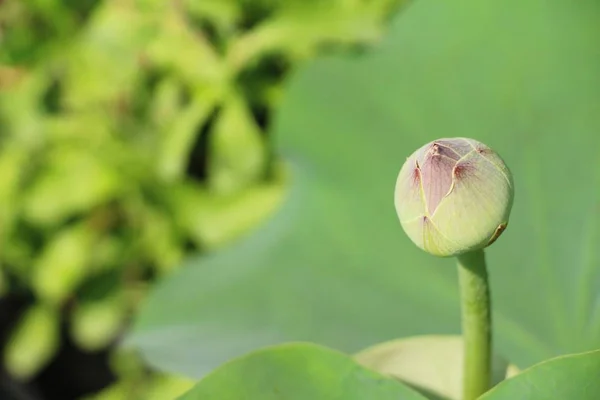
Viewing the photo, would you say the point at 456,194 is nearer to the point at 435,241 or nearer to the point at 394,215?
the point at 435,241

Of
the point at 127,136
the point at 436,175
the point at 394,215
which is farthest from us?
the point at 127,136

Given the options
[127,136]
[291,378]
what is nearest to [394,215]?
[291,378]

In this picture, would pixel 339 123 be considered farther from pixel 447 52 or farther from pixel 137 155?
pixel 137 155

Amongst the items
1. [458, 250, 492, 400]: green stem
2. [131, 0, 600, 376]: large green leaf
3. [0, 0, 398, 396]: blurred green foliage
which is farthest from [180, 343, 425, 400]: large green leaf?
[0, 0, 398, 396]: blurred green foliage

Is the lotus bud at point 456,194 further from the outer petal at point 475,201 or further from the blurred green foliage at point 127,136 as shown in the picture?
the blurred green foliage at point 127,136

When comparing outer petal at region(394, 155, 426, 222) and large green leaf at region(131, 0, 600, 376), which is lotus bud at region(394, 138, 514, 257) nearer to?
outer petal at region(394, 155, 426, 222)

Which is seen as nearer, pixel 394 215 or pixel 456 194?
pixel 456 194
